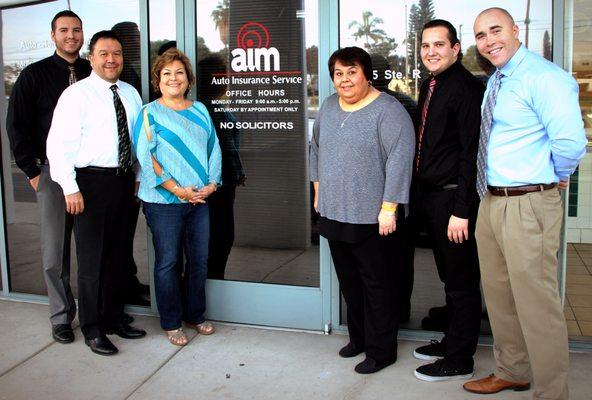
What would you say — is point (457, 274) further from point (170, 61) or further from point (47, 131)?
point (47, 131)

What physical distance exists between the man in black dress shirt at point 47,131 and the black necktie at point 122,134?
16.1 inches

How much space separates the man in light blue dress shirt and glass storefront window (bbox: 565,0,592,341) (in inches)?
34.8

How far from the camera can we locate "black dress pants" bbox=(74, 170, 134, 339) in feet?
12.2

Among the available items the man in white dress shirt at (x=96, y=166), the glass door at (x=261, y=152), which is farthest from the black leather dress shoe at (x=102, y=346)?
the glass door at (x=261, y=152)

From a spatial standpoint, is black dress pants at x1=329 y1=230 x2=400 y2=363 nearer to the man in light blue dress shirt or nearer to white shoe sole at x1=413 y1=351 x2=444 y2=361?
white shoe sole at x1=413 y1=351 x2=444 y2=361

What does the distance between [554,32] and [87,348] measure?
3314 mm

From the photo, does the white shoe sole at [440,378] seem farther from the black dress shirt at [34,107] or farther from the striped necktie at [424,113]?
the black dress shirt at [34,107]

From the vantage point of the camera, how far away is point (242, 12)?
157 inches

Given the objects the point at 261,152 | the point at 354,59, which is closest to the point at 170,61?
the point at 261,152

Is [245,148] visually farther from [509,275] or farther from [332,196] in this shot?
[509,275]

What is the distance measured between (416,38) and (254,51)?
1.02 meters

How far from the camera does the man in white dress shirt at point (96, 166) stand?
11.9ft

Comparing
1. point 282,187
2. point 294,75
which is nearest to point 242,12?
point 294,75

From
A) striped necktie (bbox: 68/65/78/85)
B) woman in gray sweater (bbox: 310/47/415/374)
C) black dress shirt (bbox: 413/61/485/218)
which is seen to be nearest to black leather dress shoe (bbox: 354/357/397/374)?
woman in gray sweater (bbox: 310/47/415/374)
